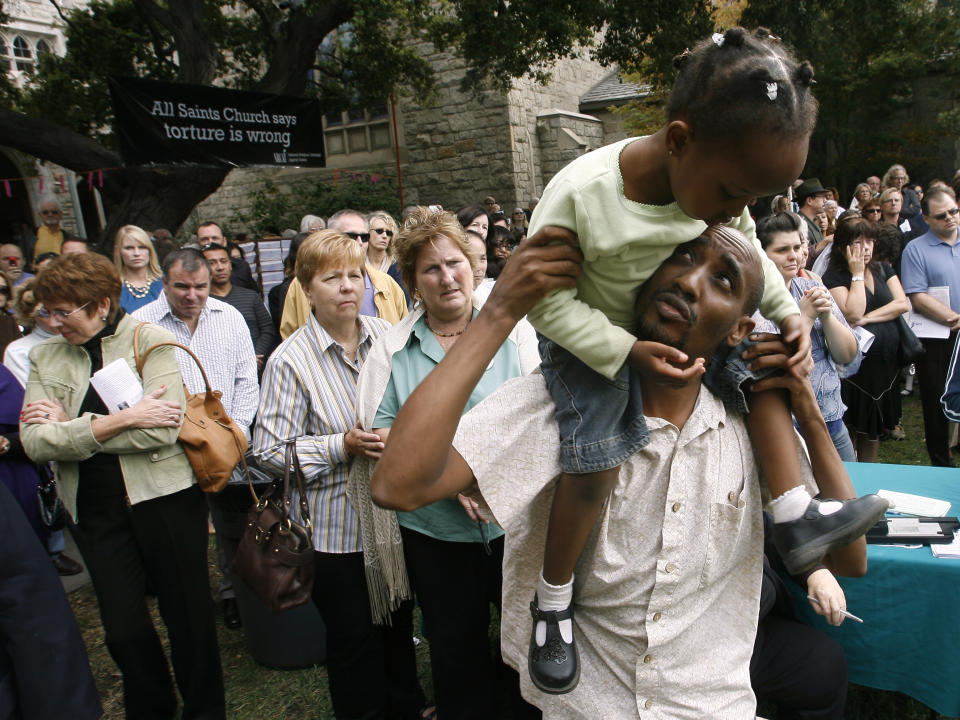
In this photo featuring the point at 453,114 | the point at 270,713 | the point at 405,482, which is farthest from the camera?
the point at 453,114

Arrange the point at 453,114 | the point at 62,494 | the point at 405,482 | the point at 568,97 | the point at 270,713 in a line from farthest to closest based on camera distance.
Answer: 1. the point at 568,97
2. the point at 453,114
3. the point at 270,713
4. the point at 62,494
5. the point at 405,482

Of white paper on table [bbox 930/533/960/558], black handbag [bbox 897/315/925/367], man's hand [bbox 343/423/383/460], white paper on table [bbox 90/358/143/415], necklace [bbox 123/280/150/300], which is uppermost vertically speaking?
necklace [bbox 123/280/150/300]

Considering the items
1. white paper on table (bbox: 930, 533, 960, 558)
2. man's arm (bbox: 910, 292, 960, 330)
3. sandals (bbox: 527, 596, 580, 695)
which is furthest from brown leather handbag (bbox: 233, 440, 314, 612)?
man's arm (bbox: 910, 292, 960, 330)

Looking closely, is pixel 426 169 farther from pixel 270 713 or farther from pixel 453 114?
pixel 270 713

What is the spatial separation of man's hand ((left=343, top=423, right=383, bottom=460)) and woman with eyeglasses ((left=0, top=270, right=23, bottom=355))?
356 cm

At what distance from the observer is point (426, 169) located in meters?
16.5

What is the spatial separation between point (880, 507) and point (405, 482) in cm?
98

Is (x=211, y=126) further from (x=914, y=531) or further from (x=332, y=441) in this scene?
(x=914, y=531)

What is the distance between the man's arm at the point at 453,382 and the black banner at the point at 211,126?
963cm

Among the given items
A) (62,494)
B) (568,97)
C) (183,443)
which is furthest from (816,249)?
(568,97)

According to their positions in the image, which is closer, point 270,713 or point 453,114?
point 270,713

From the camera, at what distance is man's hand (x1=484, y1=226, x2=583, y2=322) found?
124 cm

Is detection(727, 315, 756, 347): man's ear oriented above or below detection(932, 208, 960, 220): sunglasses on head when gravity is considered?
below

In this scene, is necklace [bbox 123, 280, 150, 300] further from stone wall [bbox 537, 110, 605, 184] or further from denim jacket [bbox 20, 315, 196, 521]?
stone wall [bbox 537, 110, 605, 184]
